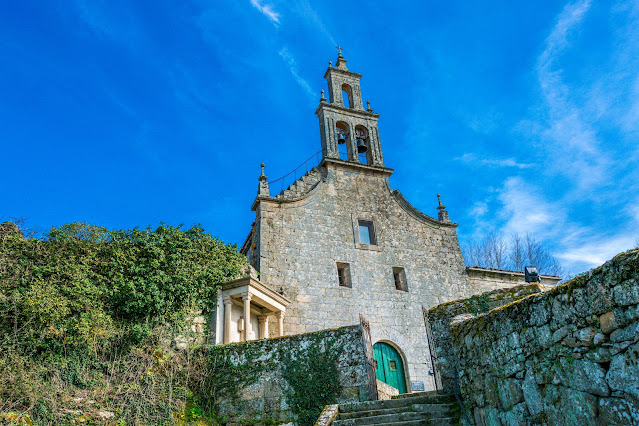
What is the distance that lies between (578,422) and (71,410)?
8.67 m

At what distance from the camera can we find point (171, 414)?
9.66 meters

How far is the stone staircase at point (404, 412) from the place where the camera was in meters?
6.90

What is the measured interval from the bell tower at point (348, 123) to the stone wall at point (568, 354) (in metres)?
13.5

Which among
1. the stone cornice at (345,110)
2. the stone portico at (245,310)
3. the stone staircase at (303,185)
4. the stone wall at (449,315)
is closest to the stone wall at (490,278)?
the stone staircase at (303,185)

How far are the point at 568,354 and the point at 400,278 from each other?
12.8 meters

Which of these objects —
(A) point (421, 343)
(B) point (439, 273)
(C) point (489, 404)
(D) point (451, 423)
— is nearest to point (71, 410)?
(D) point (451, 423)

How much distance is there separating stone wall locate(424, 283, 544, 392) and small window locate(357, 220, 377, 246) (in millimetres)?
9154

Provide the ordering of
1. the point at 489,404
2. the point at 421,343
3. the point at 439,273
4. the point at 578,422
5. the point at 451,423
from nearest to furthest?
the point at 578,422
the point at 489,404
the point at 451,423
the point at 421,343
the point at 439,273

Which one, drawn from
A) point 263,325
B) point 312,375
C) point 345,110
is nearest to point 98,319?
point 263,325

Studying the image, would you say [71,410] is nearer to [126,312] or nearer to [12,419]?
[12,419]

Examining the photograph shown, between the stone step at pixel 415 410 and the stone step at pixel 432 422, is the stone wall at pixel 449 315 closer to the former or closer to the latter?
the stone step at pixel 415 410

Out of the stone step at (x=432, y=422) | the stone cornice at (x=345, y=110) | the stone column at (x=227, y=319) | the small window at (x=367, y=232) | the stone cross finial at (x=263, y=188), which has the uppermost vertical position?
the stone cornice at (x=345, y=110)

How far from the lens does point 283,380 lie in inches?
396

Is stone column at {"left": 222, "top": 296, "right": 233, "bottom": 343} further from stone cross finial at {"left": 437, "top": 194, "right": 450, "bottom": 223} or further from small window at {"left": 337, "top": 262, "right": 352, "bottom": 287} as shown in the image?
stone cross finial at {"left": 437, "top": 194, "right": 450, "bottom": 223}
